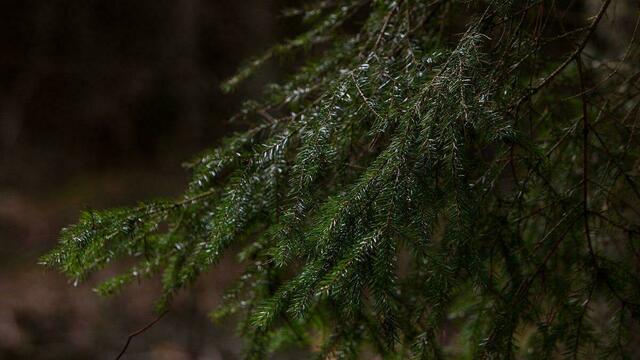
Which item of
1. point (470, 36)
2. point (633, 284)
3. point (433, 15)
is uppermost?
point (433, 15)

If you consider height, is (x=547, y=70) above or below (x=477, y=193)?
above

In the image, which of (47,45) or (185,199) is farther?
(47,45)

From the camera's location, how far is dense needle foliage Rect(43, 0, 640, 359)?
5.35 ft

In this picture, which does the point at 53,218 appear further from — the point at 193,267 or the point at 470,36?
the point at 470,36

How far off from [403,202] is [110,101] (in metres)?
6.36

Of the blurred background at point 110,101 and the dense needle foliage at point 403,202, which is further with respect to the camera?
the blurred background at point 110,101

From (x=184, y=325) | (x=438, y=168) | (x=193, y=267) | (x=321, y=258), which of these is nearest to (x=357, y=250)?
(x=321, y=258)

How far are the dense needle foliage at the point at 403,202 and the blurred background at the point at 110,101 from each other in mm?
4258

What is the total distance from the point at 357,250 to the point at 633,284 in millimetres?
941

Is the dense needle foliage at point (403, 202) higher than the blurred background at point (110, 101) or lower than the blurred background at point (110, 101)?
lower

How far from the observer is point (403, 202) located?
1.60 m

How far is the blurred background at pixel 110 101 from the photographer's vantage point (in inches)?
269

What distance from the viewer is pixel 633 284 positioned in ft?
6.56

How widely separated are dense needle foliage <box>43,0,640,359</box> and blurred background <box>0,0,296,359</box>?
168 inches
